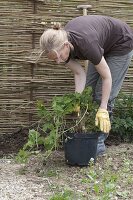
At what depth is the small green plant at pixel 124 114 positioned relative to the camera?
5.21 meters

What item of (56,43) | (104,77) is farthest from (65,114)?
(56,43)

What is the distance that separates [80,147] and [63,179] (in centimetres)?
35

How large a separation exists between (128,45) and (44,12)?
1.10 meters

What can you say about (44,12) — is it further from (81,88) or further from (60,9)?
(81,88)

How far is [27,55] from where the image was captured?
200 inches

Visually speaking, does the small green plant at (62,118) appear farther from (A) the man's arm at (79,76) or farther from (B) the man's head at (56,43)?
(B) the man's head at (56,43)

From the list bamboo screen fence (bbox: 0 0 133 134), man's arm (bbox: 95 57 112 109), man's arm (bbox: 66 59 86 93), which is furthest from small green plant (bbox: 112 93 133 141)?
man's arm (bbox: 95 57 112 109)

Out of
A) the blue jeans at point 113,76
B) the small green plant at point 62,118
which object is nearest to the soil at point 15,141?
the blue jeans at point 113,76

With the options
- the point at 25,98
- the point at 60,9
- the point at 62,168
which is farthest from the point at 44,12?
the point at 62,168

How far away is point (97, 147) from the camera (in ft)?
15.1

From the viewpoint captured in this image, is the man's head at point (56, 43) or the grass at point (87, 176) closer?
the grass at point (87, 176)

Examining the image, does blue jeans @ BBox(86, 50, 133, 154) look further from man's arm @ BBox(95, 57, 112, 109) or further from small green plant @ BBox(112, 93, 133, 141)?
small green plant @ BBox(112, 93, 133, 141)

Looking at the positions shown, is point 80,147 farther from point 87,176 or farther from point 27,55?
point 27,55

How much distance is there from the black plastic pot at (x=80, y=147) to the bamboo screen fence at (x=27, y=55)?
3.73 ft
